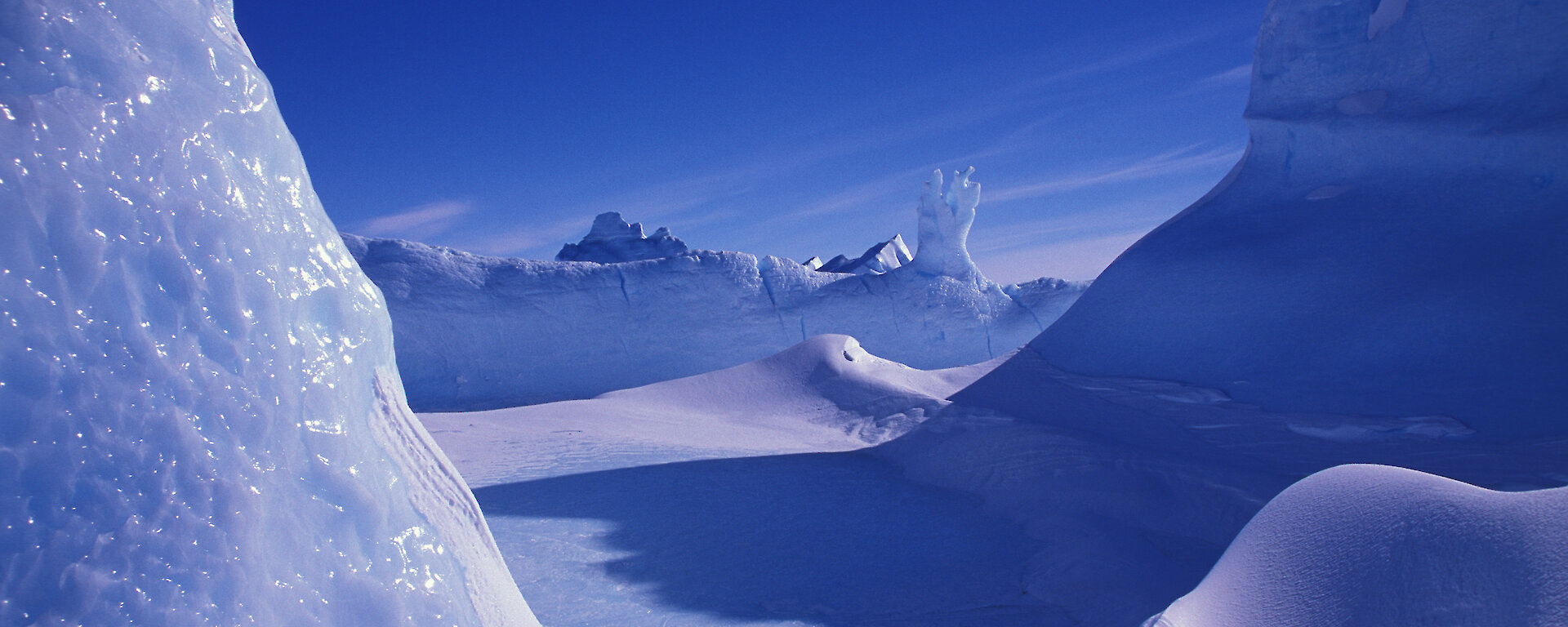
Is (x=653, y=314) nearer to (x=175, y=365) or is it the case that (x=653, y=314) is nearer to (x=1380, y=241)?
(x=1380, y=241)

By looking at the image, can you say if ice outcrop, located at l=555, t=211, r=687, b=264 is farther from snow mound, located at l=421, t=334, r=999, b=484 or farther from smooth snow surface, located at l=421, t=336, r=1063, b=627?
smooth snow surface, located at l=421, t=336, r=1063, b=627

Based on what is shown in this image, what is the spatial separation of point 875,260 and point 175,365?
14855mm

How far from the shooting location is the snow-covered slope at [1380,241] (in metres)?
5.16

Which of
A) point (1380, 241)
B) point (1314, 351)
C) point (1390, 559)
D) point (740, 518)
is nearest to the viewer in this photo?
point (1390, 559)

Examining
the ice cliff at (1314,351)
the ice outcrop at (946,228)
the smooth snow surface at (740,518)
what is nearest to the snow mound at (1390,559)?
the ice cliff at (1314,351)

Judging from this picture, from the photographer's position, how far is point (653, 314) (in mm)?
11117

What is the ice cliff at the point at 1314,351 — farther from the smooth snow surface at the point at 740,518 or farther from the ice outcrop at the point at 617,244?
the ice outcrop at the point at 617,244

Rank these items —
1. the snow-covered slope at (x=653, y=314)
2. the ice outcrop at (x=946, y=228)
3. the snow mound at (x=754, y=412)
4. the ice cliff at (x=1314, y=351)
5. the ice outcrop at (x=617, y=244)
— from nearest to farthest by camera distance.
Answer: the ice cliff at (x=1314, y=351), the snow mound at (x=754, y=412), the snow-covered slope at (x=653, y=314), the ice outcrop at (x=946, y=228), the ice outcrop at (x=617, y=244)

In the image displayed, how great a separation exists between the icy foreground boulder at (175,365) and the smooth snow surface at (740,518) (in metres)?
1.65

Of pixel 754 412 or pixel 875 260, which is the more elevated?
pixel 875 260

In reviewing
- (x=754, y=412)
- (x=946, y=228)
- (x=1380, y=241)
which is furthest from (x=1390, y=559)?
(x=946, y=228)

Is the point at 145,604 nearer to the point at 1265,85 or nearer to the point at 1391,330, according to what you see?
the point at 1391,330

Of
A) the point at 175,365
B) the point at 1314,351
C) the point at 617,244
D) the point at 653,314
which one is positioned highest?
the point at 617,244

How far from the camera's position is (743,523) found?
4.16 meters
